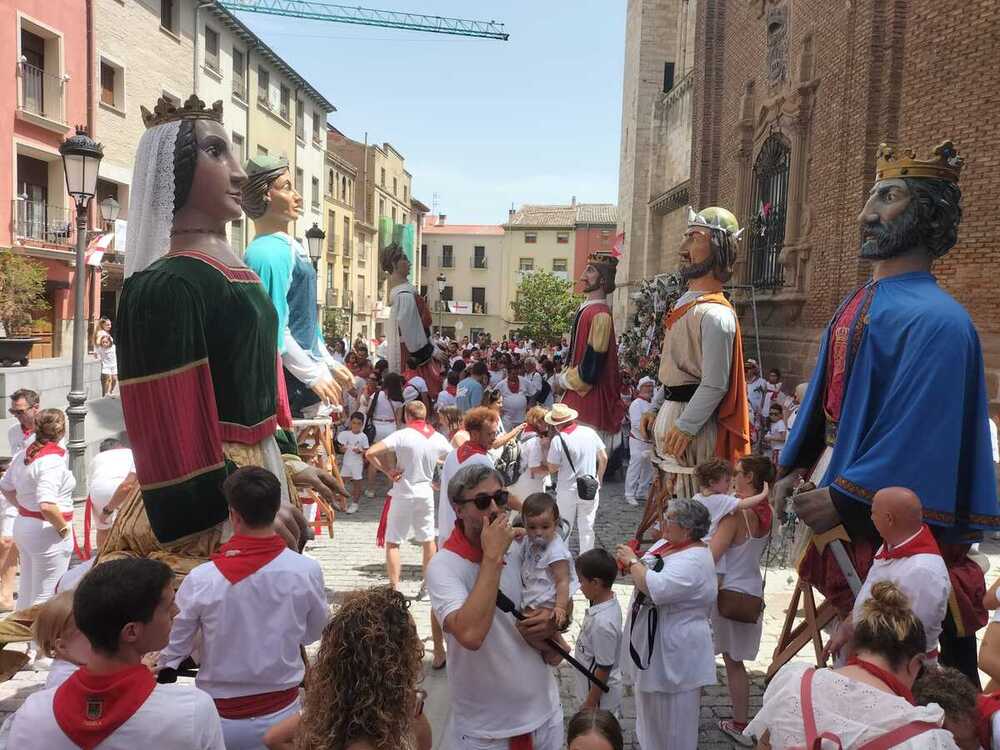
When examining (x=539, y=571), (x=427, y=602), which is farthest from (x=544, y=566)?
(x=427, y=602)

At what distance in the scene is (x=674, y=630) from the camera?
375cm

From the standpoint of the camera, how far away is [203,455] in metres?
2.95

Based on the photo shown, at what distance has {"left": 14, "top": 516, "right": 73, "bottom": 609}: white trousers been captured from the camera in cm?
535

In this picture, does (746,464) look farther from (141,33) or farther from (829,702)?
(141,33)

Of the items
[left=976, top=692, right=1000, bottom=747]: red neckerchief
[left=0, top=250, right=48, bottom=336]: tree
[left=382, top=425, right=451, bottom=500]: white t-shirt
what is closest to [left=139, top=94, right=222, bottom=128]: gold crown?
[left=976, top=692, right=1000, bottom=747]: red neckerchief

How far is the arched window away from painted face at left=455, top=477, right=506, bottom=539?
39.3 ft

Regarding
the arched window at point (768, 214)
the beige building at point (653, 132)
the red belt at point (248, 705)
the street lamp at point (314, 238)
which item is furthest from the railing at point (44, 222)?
the red belt at point (248, 705)

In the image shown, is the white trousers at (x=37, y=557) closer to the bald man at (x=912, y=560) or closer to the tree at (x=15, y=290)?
the bald man at (x=912, y=560)

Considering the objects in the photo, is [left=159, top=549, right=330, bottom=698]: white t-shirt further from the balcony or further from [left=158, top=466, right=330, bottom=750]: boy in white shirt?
the balcony

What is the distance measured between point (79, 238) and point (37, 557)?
Answer: 4.88 meters

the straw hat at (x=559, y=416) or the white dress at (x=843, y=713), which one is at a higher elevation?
the straw hat at (x=559, y=416)

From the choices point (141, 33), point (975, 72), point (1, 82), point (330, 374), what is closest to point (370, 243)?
point (141, 33)

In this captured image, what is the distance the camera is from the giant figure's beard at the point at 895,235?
11.4ft

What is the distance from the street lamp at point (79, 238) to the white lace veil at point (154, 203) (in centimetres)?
633
